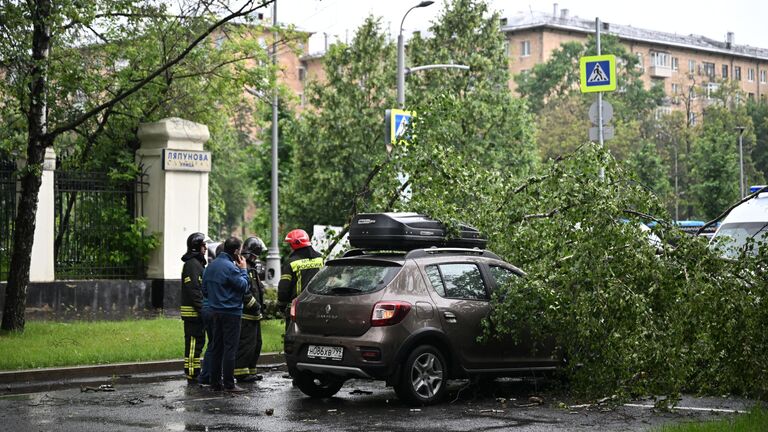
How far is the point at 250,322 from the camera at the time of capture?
13641 millimetres

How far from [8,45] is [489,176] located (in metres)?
6.84

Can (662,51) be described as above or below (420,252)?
above

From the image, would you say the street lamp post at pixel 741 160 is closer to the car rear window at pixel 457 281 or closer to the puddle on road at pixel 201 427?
the car rear window at pixel 457 281

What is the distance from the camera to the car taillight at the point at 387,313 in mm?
11156

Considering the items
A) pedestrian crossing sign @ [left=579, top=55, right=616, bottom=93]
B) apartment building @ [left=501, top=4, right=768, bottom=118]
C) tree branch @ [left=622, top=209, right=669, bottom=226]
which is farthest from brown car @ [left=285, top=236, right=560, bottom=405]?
apartment building @ [left=501, top=4, right=768, bottom=118]

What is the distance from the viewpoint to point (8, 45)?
15844 millimetres

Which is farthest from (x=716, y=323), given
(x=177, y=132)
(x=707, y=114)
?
(x=707, y=114)

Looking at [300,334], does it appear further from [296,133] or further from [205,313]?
[296,133]

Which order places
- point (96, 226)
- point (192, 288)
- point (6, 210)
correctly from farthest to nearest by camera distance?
point (96, 226) → point (6, 210) → point (192, 288)

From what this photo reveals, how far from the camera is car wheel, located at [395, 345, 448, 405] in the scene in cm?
1122

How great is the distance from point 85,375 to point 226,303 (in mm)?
2852

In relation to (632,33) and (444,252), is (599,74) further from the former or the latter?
(632,33)

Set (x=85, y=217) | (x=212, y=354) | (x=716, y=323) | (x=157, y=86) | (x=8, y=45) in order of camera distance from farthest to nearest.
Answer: (x=85, y=217)
(x=157, y=86)
(x=8, y=45)
(x=212, y=354)
(x=716, y=323)

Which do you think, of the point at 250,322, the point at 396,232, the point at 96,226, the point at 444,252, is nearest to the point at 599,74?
the point at 96,226
